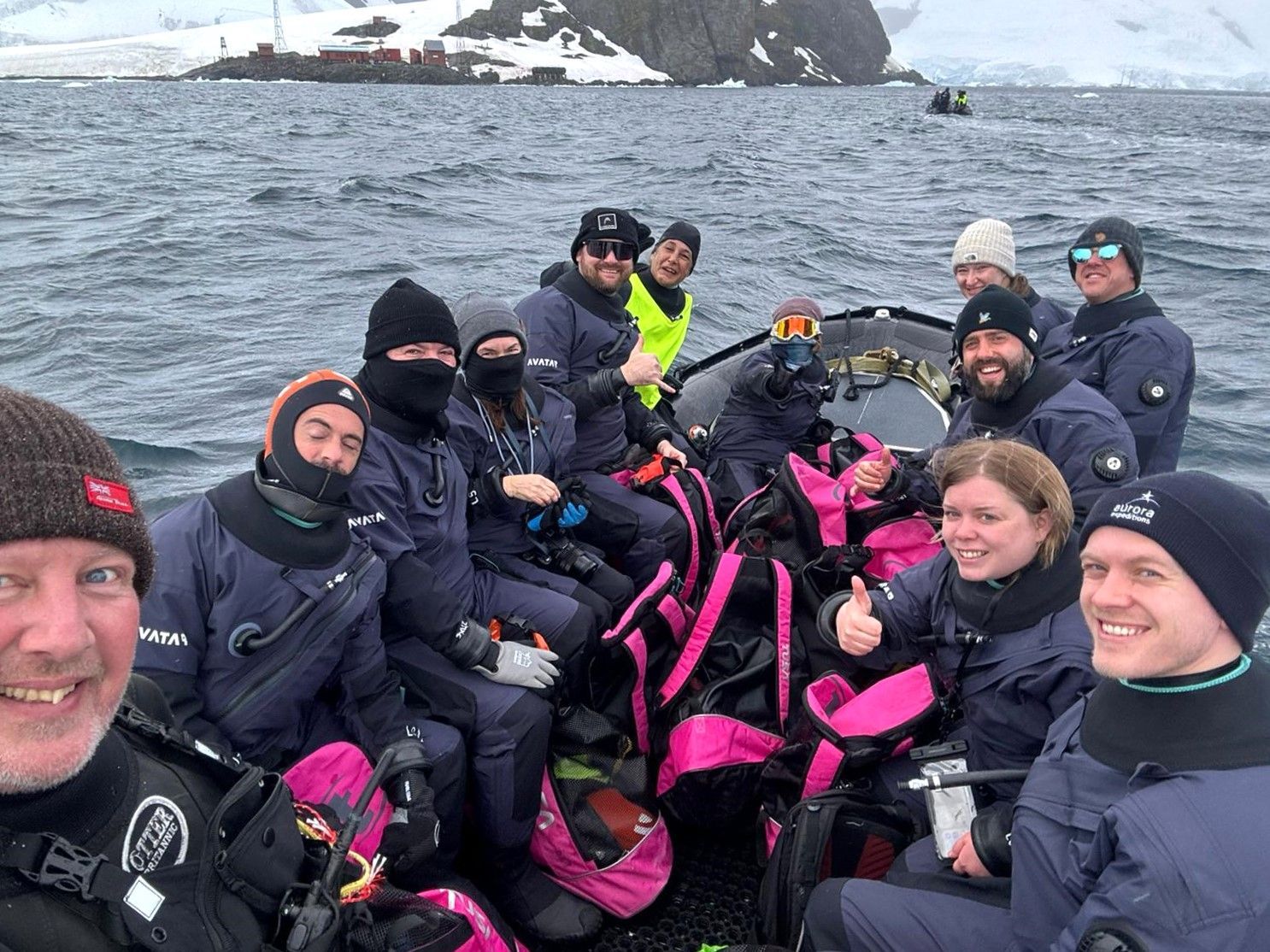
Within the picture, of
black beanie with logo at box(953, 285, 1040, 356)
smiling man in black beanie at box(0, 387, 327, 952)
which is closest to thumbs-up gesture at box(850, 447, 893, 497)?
black beanie with logo at box(953, 285, 1040, 356)

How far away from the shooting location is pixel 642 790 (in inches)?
120

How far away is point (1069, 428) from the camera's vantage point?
342 centimetres

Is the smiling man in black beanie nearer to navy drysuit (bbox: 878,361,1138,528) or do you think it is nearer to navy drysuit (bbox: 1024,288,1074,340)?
navy drysuit (bbox: 878,361,1138,528)

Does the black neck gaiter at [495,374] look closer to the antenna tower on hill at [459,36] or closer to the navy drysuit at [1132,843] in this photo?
the navy drysuit at [1132,843]

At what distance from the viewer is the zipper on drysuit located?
2336mm

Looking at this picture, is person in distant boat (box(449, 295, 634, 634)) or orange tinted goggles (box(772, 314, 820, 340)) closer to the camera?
person in distant boat (box(449, 295, 634, 634))

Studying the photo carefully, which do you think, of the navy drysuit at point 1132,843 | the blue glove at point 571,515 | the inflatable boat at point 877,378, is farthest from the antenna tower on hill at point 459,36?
the navy drysuit at point 1132,843

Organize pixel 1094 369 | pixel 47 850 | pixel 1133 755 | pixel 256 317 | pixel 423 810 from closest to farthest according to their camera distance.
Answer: pixel 47 850
pixel 1133 755
pixel 423 810
pixel 1094 369
pixel 256 317

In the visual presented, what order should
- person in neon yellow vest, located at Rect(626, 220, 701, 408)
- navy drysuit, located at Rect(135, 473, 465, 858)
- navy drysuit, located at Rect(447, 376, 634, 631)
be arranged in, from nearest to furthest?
1. navy drysuit, located at Rect(135, 473, 465, 858)
2. navy drysuit, located at Rect(447, 376, 634, 631)
3. person in neon yellow vest, located at Rect(626, 220, 701, 408)

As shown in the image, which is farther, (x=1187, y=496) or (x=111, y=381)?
(x=111, y=381)

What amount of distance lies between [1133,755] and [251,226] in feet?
47.0

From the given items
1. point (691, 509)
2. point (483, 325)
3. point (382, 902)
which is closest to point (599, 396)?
point (691, 509)

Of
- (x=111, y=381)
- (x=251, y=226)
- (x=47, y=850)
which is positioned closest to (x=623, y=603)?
(x=47, y=850)

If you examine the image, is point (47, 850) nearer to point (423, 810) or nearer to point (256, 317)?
point (423, 810)
